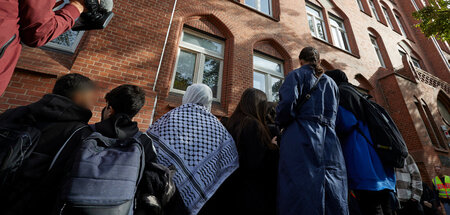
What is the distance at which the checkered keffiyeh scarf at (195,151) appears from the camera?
1472mm

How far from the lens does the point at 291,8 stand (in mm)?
7793

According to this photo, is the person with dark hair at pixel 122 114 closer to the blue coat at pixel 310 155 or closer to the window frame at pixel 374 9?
the blue coat at pixel 310 155

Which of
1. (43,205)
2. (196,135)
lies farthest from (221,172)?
(43,205)

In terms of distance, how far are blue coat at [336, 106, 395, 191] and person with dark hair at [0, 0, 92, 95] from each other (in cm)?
253

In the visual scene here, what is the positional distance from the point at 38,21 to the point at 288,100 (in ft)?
6.09

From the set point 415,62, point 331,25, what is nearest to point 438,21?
point 331,25

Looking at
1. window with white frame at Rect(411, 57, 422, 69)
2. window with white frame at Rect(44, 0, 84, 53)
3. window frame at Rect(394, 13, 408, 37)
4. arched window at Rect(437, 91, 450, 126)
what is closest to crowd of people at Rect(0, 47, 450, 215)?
window with white frame at Rect(44, 0, 84, 53)

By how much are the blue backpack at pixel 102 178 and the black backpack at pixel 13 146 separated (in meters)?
0.28

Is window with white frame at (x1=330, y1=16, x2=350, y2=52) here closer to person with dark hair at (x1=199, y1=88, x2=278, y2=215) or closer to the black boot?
person with dark hair at (x1=199, y1=88, x2=278, y2=215)

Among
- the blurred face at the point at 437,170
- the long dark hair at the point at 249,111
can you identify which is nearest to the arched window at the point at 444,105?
the blurred face at the point at 437,170

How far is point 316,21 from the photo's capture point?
9.01 meters

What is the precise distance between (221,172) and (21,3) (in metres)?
1.68

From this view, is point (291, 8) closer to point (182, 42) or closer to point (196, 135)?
point (182, 42)

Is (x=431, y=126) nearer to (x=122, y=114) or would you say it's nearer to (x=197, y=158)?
(x=197, y=158)
